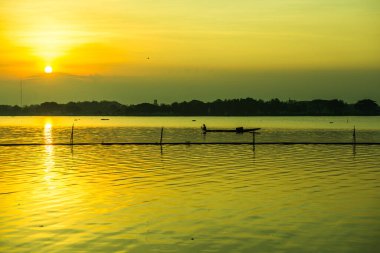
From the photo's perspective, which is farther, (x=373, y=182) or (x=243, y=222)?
(x=373, y=182)

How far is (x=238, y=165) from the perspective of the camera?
4112 centimetres

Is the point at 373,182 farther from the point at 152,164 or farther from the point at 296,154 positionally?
the point at 296,154

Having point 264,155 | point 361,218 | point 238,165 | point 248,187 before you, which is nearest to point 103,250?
point 361,218

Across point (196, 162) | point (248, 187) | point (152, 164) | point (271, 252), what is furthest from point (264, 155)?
point (271, 252)

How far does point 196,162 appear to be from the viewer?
4406 cm

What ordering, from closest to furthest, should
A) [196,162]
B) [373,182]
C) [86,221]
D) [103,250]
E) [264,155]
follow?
1. [103,250]
2. [86,221]
3. [373,182]
4. [196,162]
5. [264,155]

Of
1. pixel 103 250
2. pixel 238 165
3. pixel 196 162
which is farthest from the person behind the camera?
pixel 196 162

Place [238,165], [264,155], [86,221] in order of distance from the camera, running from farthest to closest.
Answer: [264,155] < [238,165] < [86,221]

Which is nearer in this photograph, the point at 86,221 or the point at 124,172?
the point at 86,221

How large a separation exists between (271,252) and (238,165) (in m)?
25.5

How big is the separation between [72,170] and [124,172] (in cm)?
411

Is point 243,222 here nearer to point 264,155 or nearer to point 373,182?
point 373,182

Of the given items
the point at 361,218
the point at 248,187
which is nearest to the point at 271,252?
the point at 361,218

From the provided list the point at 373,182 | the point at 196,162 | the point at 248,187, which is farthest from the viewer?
the point at 196,162
